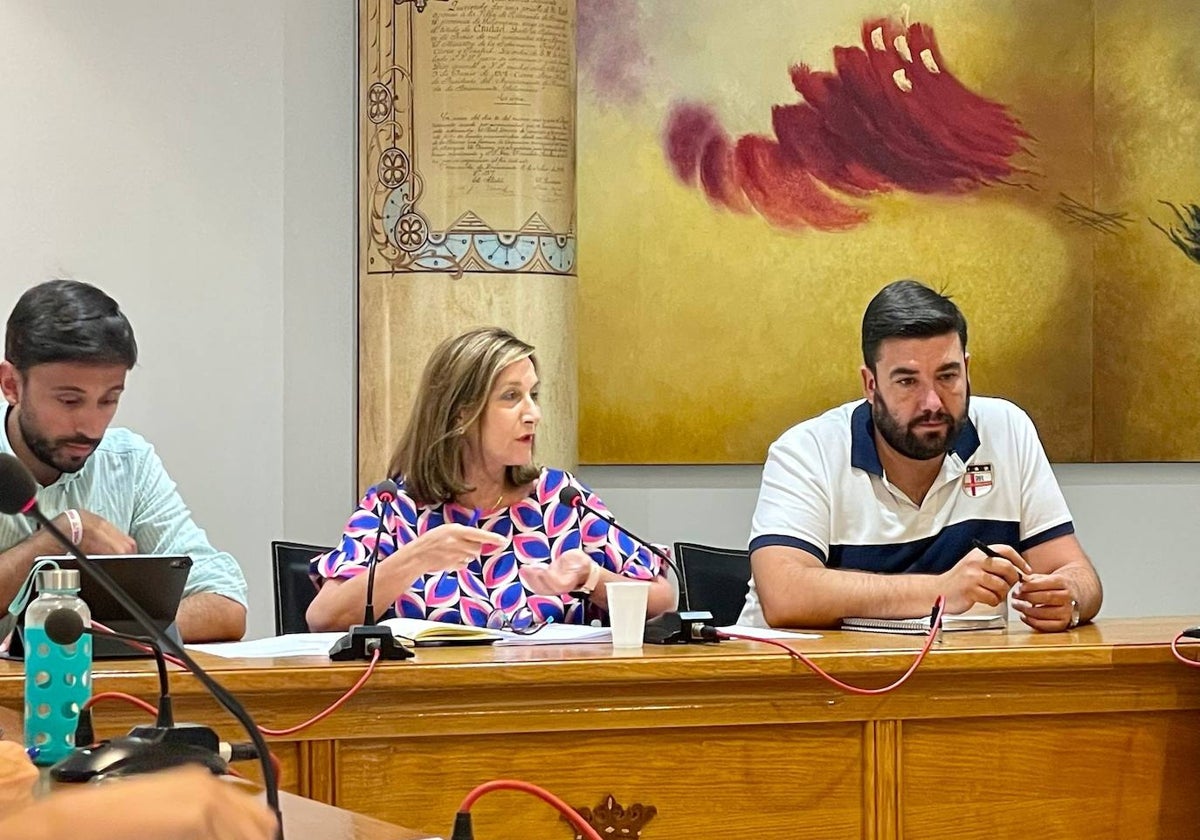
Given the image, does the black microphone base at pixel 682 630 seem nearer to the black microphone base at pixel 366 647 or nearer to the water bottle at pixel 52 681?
the black microphone base at pixel 366 647

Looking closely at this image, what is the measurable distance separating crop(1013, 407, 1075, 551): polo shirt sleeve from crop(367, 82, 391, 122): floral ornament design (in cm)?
191

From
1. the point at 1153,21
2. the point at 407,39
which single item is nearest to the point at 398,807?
the point at 407,39

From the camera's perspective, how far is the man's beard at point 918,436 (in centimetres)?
→ 346

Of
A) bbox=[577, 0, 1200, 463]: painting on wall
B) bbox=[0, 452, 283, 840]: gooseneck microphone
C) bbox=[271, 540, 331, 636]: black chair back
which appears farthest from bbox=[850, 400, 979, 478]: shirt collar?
bbox=[0, 452, 283, 840]: gooseneck microphone

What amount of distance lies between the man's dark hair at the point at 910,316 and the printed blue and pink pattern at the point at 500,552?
660mm

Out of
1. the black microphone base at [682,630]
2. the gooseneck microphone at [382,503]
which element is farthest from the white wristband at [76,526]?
the black microphone base at [682,630]

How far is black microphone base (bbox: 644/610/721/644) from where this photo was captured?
293 cm

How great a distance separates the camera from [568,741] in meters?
2.62

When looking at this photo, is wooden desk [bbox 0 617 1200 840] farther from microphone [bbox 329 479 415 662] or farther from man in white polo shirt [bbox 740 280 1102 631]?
man in white polo shirt [bbox 740 280 1102 631]

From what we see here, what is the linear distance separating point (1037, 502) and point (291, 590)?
154 cm

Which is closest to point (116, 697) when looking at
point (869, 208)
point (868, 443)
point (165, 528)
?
point (165, 528)

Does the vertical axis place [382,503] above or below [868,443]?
below

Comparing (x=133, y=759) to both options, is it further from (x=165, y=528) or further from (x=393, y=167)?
(x=393, y=167)

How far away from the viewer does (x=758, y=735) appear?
271 centimetres
